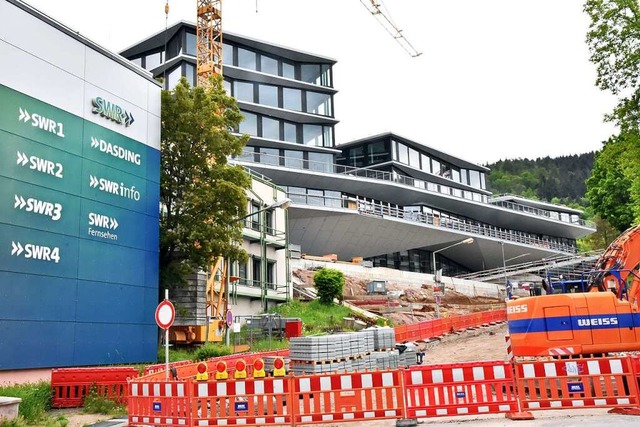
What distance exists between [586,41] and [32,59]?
20.8 meters

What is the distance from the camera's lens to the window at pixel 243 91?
69438 mm

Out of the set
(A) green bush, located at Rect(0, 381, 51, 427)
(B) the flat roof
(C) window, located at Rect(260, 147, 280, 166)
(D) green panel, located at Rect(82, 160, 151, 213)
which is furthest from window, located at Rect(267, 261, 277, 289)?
(A) green bush, located at Rect(0, 381, 51, 427)

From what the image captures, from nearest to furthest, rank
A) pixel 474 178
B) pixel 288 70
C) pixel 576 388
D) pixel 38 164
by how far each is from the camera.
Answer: pixel 576 388
pixel 38 164
pixel 288 70
pixel 474 178

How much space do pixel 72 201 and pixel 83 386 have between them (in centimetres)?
678

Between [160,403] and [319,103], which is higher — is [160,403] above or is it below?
below

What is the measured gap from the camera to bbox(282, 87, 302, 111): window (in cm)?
7281

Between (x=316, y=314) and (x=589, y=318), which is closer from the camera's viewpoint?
(x=589, y=318)

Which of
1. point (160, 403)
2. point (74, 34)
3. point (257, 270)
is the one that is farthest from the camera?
point (257, 270)

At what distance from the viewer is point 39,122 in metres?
19.5

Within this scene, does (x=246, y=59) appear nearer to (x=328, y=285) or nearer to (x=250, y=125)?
(x=250, y=125)

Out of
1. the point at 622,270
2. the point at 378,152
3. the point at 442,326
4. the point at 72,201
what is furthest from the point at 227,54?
the point at 622,270

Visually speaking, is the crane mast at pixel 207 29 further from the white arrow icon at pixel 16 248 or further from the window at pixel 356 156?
the white arrow icon at pixel 16 248

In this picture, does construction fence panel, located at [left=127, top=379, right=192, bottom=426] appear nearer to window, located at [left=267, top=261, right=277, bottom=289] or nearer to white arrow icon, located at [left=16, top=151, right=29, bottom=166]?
white arrow icon, located at [left=16, top=151, right=29, bottom=166]

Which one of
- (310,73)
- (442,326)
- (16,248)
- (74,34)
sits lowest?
(442,326)
